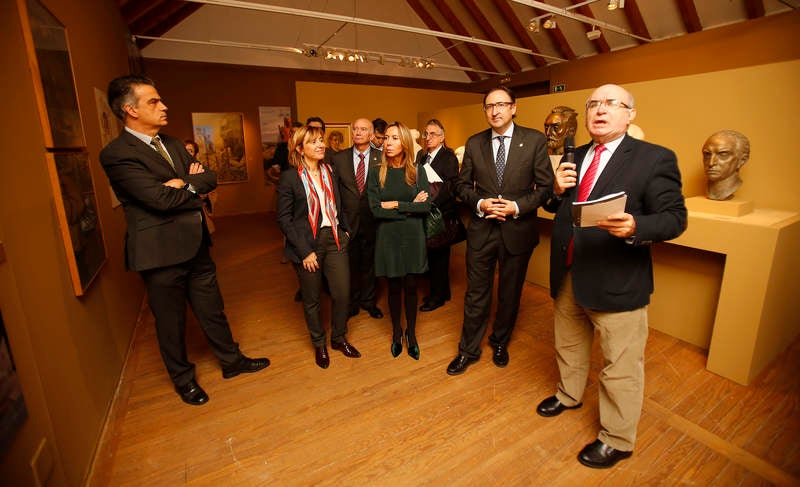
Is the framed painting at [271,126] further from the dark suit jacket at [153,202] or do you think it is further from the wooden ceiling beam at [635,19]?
the wooden ceiling beam at [635,19]

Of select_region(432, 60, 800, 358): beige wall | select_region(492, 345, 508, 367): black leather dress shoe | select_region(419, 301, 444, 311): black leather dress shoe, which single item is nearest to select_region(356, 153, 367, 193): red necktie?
select_region(419, 301, 444, 311): black leather dress shoe

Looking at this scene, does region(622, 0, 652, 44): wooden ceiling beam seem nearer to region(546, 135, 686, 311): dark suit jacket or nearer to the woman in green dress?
the woman in green dress

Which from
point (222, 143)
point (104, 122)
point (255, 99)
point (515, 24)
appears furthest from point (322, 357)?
point (515, 24)

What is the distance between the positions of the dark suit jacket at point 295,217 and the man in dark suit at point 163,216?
450 mm

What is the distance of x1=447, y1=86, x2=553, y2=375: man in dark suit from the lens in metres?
2.45

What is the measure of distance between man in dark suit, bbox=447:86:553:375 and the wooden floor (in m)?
0.41

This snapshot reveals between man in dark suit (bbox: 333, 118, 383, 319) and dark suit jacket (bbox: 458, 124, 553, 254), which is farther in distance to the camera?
A: man in dark suit (bbox: 333, 118, 383, 319)

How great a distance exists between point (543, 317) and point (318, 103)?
6.50 meters

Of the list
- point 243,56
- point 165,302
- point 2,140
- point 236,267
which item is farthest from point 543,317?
point 243,56

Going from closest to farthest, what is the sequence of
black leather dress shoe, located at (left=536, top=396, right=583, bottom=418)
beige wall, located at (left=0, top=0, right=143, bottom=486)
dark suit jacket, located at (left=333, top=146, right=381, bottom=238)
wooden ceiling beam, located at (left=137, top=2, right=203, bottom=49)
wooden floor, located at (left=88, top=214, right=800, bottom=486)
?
beige wall, located at (left=0, top=0, right=143, bottom=486)
wooden floor, located at (left=88, top=214, right=800, bottom=486)
black leather dress shoe, located at (left=536, top=396, right=583, bottom=418)
dark suit jacket, located at (left=333, top=146, right=381, bottom=238)
wooden ceiling beam, located at (left=137, top=2, right=203, bottom=49)

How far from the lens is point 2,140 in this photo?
61.3 inches

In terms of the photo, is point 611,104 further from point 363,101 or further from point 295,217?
point 363,101

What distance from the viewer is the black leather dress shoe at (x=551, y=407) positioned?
2.31 metres

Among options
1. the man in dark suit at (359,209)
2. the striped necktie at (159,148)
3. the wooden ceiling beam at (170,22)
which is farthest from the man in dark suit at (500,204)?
the wooden ceiling beam at (170,22)
